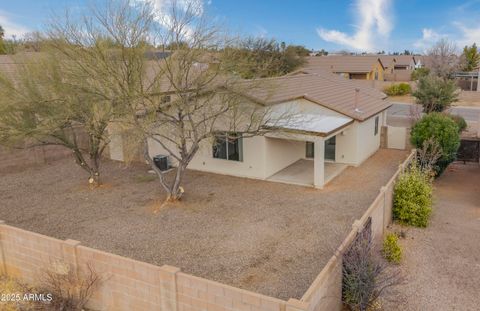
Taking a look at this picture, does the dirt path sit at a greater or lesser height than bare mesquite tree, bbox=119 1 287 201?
lesser

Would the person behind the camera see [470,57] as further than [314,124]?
Yes

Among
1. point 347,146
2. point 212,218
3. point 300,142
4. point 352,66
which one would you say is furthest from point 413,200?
point 352,66

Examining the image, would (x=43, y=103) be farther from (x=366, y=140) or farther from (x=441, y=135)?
(x=441, y=135)

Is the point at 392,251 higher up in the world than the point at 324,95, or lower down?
lower down

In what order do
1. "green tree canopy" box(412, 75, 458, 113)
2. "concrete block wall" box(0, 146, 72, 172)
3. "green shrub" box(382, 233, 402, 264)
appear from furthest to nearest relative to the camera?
"green tree canopy" box(412, 75, 458, 113) < "concrete block wall" box(0, 146, 72, 172) < "green shrub" box(382, 233, 402, 264)

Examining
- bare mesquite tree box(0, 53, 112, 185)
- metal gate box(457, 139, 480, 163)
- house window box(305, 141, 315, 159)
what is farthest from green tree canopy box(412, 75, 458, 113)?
bare mesquite tree box(0, 53, 112, 185)

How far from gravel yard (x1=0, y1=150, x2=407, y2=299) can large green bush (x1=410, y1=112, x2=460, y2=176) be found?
2022 mm

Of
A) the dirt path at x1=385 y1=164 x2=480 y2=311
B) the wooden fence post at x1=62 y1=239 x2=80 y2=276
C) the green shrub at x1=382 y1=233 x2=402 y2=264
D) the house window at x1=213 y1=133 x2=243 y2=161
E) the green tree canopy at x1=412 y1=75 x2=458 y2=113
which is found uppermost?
the green tree canopy at x1=412 y1=75 x2=458 y2=113

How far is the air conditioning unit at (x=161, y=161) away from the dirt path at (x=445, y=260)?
11.9 meters

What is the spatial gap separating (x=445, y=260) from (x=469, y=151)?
13346 mm

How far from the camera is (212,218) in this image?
13.7 metres

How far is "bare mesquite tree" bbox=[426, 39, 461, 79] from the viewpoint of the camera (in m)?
56.7

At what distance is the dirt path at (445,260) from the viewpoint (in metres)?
9.20

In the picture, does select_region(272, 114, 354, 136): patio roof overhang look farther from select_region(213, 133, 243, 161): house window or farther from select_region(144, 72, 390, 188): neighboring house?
select_region(213, 133, 243, 161): house window
